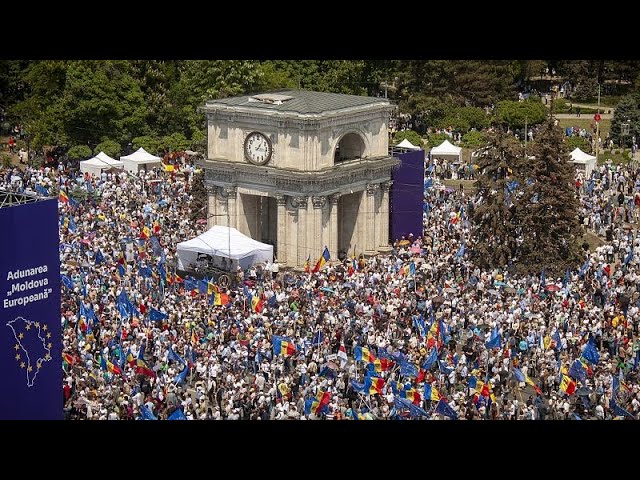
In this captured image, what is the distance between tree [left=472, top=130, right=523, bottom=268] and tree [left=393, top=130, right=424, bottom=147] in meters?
24.6

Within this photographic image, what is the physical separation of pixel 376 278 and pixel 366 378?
46.5 feet

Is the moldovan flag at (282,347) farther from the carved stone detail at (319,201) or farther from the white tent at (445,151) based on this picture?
the white tent at (445,151)

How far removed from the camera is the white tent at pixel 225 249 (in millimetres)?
67375

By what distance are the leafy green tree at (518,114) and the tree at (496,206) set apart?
3086 centimetres

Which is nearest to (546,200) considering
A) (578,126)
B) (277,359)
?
(277,359)

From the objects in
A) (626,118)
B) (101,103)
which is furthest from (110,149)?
(626,118)

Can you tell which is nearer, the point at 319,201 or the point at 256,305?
the point at 256,305

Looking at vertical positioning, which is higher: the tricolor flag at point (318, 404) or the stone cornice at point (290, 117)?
the stone cornice at point (290, 117)

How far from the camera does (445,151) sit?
90.9 m

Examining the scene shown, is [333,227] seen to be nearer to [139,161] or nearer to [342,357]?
[342,357]

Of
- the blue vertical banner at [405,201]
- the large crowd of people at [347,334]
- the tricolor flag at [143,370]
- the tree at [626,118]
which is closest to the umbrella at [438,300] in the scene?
the large crowd of people at [347,334]

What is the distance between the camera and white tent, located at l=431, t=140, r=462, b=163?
90.9m

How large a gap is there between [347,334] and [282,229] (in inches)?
545

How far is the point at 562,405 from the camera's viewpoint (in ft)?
163
